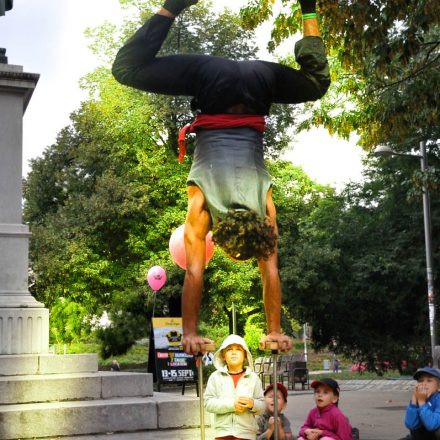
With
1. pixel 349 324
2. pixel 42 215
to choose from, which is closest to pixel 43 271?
pixel 42 215

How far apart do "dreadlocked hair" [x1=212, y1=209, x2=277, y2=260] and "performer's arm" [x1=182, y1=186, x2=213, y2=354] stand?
0.13m

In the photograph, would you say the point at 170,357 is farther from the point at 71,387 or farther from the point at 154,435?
the point at 154,435

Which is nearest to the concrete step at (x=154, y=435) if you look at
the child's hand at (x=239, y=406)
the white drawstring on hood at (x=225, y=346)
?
the white drawstring on hood at (x=225, y=346)

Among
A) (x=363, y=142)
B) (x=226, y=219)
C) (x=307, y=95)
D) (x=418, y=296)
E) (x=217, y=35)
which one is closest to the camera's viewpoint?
(x=226, y=219)

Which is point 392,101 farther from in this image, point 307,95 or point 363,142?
point 307,95

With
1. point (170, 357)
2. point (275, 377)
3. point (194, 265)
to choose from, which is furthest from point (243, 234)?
point (170, 357)

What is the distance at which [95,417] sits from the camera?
901cm

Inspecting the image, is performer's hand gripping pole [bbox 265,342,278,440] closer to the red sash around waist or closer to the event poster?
the red sash around waist

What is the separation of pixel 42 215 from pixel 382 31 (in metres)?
29.6

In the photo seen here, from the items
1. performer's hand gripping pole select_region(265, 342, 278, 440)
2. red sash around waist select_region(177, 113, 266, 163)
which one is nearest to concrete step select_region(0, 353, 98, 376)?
performer's hand gripping pole select_region(265, 342, 278, 440)

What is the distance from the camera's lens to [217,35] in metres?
35.1

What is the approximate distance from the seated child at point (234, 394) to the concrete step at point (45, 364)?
216 inches

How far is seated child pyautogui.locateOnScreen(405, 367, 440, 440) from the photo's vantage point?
648 cm

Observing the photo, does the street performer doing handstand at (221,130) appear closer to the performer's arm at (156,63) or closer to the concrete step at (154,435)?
the performer's arm at (156,63)
